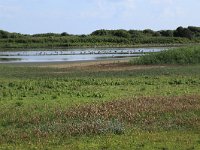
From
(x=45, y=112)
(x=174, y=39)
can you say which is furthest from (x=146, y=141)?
(x=174, y=39)

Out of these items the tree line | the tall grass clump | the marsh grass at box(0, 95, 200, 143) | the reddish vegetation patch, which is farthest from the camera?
the tree line

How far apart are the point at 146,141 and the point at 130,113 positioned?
3207mm

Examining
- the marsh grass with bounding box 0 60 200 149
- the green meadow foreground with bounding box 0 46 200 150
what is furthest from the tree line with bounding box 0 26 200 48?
the marsh grass with bounding box 0 60 200 149

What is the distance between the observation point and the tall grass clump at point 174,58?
4372cm

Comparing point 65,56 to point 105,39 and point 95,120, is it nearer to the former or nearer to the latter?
point 95,120

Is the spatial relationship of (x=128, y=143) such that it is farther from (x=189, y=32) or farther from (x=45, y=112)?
(x=189, y=32)

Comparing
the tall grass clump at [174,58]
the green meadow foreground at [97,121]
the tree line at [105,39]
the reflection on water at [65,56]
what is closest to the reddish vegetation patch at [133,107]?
the green meadow foreground at [97,121]

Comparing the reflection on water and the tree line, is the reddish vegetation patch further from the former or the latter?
the tree line

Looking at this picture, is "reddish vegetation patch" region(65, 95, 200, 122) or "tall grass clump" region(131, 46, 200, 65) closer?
"reddish vegetation patch" region(65, 95, 200, 122)

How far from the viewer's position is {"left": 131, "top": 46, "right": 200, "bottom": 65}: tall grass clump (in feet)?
143

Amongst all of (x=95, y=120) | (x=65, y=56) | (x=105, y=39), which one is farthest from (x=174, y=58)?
(x=105, y=39)

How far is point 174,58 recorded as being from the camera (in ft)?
145

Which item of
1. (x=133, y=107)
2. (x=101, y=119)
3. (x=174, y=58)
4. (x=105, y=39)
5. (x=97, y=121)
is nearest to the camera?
(x=97, y=121)

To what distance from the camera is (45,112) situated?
14711 millimetres
